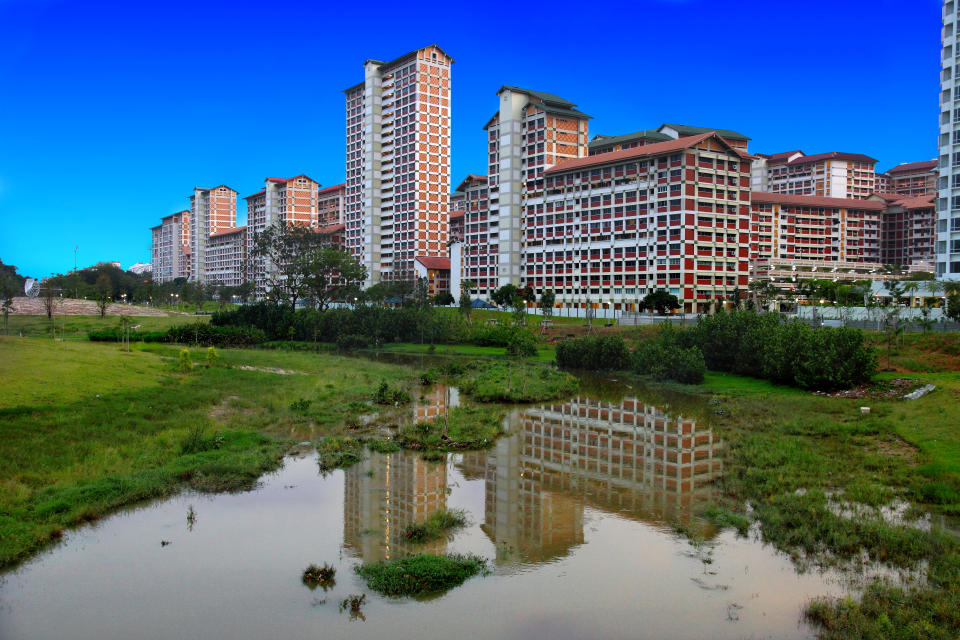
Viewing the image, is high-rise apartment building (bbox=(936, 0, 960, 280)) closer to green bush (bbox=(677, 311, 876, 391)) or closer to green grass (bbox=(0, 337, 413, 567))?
green bush (bbox=(677, 311, 876, 391))

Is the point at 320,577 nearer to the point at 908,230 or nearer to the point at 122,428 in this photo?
the point at 122,428

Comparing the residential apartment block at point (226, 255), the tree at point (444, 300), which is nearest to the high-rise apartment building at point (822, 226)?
the tree at point (444, 300)

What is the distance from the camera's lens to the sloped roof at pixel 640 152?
80750mm

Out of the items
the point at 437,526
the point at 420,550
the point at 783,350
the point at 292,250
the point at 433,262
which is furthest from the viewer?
the point at 433,262

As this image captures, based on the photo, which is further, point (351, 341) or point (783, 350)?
point (351, 341)

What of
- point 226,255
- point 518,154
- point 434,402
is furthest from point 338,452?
point 226,255


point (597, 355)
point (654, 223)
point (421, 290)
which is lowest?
point (597, 355)

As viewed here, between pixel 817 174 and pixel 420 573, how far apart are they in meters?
153

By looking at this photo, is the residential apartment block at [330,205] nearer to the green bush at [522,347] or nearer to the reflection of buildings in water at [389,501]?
the green bush at [522,347]

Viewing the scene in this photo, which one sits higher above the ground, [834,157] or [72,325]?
[834,157]

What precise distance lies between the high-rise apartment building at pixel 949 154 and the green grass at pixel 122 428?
2319 inches

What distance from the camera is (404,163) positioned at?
119 m

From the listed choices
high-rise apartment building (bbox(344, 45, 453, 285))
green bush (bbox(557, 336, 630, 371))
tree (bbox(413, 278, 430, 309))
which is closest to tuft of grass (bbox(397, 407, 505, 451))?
green bush (bbox(557, 336, 630, 371))

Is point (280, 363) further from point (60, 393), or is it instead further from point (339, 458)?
point (339, 458)
